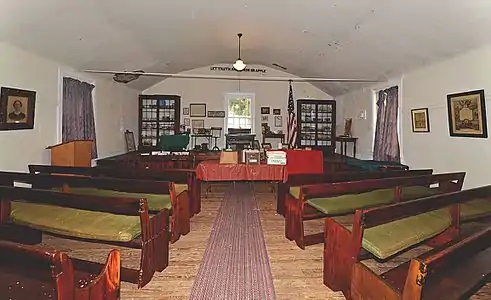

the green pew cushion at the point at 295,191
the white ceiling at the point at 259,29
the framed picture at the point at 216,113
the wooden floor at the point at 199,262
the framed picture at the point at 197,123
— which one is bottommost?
the wooden floor at the point at 199,262

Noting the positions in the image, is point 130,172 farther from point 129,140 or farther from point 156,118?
point 156,118

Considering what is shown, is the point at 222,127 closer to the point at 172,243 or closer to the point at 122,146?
the point at 122,146

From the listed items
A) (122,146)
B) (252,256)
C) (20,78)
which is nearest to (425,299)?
(252,256)

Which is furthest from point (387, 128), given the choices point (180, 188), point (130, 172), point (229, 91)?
point (229, 91)

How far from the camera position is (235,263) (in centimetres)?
362

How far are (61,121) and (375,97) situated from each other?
6.38 m

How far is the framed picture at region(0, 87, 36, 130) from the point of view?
15.3 ft

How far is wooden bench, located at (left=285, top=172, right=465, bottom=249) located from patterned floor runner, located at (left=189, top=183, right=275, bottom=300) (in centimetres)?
49

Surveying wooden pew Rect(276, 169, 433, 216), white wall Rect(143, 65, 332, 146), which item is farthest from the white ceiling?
white wall Rect(143, 65, 332, 146)

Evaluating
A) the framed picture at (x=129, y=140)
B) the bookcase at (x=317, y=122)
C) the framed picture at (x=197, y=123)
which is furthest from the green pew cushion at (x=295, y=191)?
the framed picture at (x=197, y=123)

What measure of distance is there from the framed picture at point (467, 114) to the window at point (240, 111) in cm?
682

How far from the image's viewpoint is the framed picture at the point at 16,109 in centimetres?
465

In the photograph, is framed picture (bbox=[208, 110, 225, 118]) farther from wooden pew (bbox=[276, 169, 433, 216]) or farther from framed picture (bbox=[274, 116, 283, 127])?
wooden pew (bbox=[276, 169, 433, 216])

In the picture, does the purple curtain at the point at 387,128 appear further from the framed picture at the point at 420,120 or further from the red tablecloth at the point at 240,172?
the red tablecloth at the point at 240,172
